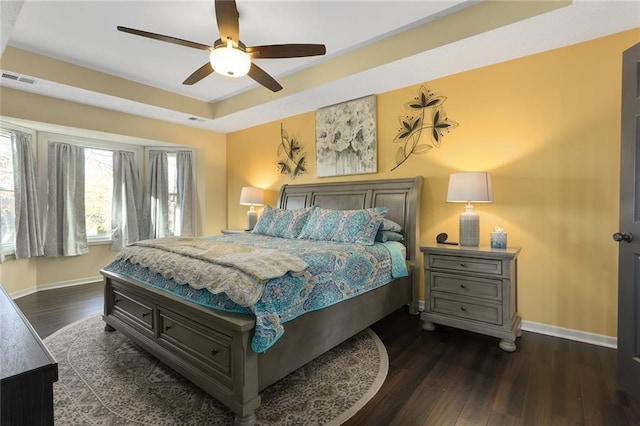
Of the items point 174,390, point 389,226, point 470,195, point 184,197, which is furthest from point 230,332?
point 184,197

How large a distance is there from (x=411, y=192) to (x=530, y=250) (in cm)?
126

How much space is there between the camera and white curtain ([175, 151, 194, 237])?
546 centimetres

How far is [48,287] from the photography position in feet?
14.4

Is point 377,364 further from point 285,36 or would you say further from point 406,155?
point 285,36

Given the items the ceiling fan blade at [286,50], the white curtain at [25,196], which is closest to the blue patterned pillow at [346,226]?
the ceiling fan blade at [286,50]

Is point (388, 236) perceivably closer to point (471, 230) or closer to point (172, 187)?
point (471, 230)

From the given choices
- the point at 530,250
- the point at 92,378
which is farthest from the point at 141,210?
the point at 530,250

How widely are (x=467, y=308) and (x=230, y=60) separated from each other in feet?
9.39

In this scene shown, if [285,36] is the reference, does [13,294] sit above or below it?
below

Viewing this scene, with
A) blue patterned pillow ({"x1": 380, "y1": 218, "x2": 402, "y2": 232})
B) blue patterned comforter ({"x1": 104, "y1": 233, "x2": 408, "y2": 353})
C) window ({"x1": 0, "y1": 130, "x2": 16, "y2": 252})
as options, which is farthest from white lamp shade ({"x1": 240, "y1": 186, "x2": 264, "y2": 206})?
window ({"x1": 0, "y1": 130, "x2": 16, "y2": 252})

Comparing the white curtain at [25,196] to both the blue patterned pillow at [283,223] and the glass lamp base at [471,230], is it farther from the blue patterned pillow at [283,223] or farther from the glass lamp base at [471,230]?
the glass lamp base at [471,230]

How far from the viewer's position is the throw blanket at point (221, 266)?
168 centimetres

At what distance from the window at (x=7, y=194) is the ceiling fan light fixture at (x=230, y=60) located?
3.54 m

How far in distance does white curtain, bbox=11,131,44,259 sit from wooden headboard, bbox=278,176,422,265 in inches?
134
